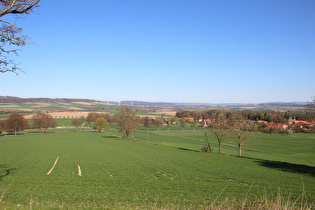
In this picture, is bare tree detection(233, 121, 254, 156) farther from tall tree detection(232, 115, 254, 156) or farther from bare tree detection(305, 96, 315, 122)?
bare tree detection(305, 96, 315, 122)

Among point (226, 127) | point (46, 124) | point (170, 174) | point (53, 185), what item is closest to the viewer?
point (53, 185)

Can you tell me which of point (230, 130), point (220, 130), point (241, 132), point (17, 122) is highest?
point (230, 130)

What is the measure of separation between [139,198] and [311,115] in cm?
1946

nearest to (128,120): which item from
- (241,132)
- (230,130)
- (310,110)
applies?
(230,130)

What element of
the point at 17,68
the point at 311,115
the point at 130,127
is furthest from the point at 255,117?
the point at 17,68

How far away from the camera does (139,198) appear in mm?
12570

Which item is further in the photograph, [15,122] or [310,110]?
[15,122]

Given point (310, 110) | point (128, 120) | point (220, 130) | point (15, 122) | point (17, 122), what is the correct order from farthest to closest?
1. point (17, 122)
2. point (15, 122)
3. point (128, 120)
4. point (220, 130)
5. point (310, 110)

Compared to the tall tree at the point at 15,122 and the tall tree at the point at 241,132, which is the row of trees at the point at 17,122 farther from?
the tall tree at the point at 241,132

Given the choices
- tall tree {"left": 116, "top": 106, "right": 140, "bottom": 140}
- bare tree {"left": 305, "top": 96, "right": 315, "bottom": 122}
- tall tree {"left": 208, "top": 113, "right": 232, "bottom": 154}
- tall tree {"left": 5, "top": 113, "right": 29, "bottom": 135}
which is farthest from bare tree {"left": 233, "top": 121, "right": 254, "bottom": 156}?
tall tree {"left": 5, "top": 113, "right": 29, "bottom": 135}

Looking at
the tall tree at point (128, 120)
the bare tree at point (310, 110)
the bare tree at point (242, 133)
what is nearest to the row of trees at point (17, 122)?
the tall tree at point (128, 120)

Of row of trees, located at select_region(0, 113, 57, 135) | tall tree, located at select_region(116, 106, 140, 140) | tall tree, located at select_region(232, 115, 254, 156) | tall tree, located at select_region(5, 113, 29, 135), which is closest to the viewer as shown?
tall tree, located at select_region(232, 115, 254, 156)

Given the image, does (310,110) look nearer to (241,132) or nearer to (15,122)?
(241,132)

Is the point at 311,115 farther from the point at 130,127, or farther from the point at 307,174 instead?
the point at 130,127
